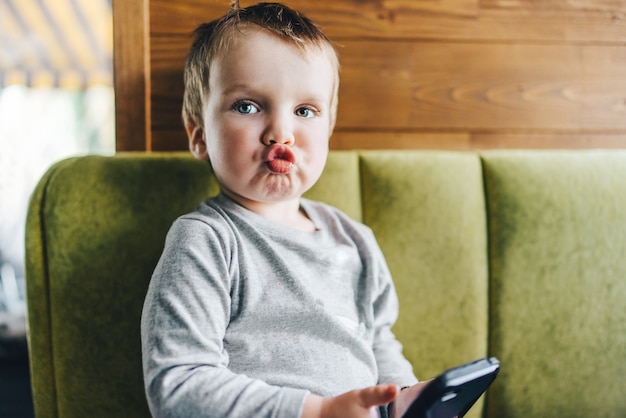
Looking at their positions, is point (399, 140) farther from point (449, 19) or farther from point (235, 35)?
point (235, 35)

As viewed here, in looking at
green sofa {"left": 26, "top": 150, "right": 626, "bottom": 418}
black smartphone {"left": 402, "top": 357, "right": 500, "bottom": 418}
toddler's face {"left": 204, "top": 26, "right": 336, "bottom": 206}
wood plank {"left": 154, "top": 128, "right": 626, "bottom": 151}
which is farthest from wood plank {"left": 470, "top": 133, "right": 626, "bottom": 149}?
black smartphone {"left": 402, "top": 357, "right": 500, "bottom": 418}

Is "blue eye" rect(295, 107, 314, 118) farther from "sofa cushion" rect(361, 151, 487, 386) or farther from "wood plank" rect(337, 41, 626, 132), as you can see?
"wood plank" rect(337, 41, 626, 132)

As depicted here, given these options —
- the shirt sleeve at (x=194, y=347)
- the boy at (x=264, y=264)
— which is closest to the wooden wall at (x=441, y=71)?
the boy at (x=264, y=264)

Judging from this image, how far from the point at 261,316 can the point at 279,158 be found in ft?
0.77

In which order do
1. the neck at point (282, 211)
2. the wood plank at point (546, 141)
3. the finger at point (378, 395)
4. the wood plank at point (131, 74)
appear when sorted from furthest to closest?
the wood plank at point (546, 141), the wood plank at point (131, 74), the neck at point (282, 211), the finger at point (378, 395)

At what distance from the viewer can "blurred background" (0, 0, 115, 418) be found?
4.34ft

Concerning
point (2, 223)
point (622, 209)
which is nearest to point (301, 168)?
point (622, 209)

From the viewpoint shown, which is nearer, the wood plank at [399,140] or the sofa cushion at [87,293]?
the sofa cushion at [87,293]

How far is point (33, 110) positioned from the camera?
4.77 ft

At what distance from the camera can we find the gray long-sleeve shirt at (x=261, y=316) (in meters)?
0.59

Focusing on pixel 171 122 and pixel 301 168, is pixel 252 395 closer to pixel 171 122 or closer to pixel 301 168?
pixel 301 168

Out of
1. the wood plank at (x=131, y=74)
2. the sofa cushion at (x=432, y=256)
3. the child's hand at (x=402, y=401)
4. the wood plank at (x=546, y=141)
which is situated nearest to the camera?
the child's hand at (x=402, y=401)

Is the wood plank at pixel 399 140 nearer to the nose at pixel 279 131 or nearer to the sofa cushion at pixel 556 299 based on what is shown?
the sofa cushion at pixel 556 299

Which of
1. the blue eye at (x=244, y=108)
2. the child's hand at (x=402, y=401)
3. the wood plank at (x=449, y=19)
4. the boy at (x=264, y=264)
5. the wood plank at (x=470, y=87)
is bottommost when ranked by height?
the child's hand at (x=402, y=401)
